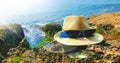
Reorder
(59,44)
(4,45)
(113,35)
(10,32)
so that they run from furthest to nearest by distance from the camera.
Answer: (10,32) → (4,45) → (113,35) → (59,44)

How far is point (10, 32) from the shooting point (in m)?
17.8

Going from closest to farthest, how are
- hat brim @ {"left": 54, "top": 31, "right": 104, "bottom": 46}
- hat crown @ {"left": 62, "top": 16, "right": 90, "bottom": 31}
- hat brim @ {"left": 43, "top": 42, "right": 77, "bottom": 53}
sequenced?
hat brim @ {"left": 54, "top": 31, "right": 104, "bottom": 46} < hat brim @ {"left": 43, "top": 42, "right": 77, "bottom": 53} < hat crown @ {"left": 62, "top": 16, "right": 90, "bottom": 31}

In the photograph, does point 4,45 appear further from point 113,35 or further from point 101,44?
point 101,44

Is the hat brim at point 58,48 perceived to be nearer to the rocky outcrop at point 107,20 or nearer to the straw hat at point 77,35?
the straw hat at point 77,35

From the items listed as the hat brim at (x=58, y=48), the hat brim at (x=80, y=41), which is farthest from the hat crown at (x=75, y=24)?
the hat brim at (x=58, y=48)

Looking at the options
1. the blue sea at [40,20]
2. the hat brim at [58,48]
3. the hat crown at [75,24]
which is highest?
the hat crown at [75,24]

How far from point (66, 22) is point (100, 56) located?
1107 millimetres

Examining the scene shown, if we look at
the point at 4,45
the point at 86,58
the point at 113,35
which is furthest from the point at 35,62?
the point at 4,45

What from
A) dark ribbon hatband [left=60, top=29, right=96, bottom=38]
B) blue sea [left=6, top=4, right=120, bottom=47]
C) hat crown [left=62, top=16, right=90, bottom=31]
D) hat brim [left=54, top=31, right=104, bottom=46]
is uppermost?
hat crown [left=62, top=16, right=90, bottom=31]

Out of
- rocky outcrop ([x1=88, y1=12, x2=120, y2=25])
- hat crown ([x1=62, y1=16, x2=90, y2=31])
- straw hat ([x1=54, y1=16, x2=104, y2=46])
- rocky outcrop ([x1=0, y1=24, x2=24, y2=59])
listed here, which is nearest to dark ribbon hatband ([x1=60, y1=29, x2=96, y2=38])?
straw hat ([x1=54, y1=16, x2=104, y2=46])

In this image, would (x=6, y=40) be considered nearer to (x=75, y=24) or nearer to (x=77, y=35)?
(x=75, y=24)

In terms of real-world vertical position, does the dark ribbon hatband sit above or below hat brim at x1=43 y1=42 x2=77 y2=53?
above

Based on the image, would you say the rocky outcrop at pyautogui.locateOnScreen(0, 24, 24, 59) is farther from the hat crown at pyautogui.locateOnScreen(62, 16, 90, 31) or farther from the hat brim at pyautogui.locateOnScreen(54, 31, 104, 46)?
the hat brim at pyautogui.locateOnScreen(54, 31, 104, 46)

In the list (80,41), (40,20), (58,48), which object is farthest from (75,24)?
→ (40,20)
